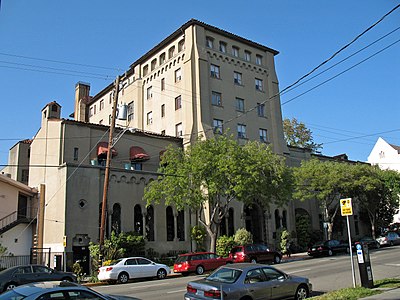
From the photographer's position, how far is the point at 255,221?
137 feet

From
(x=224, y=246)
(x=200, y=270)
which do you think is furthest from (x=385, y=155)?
(x=200, y=270)

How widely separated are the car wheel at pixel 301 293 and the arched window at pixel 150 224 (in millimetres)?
21851

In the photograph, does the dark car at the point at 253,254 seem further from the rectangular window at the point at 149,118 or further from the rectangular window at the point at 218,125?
the rectangular window at the point at 149,118

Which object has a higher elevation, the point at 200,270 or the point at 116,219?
the point at 116,219

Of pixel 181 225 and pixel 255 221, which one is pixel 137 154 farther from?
pixel 255 221

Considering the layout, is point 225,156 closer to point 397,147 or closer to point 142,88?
point 142,88

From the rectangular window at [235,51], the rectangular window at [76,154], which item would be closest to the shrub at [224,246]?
the rectangular window at [76,154]

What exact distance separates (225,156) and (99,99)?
93.6 feet

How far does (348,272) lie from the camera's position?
20344 mm

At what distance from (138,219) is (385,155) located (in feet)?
183

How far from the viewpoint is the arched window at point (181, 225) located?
35219 millimetres

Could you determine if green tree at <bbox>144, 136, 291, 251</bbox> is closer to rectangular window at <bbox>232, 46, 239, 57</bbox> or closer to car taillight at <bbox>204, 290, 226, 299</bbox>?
rectangular window at <bbox>232, 46, 239, 57</bbox>

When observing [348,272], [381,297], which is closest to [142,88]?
[348,272]

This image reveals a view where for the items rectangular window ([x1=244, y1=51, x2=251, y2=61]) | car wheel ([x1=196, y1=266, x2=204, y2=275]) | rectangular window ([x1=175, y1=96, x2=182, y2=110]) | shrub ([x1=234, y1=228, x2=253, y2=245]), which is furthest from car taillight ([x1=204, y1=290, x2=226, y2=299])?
rectangular window ([x1=244, y1=51, x2=251, y2=61])
